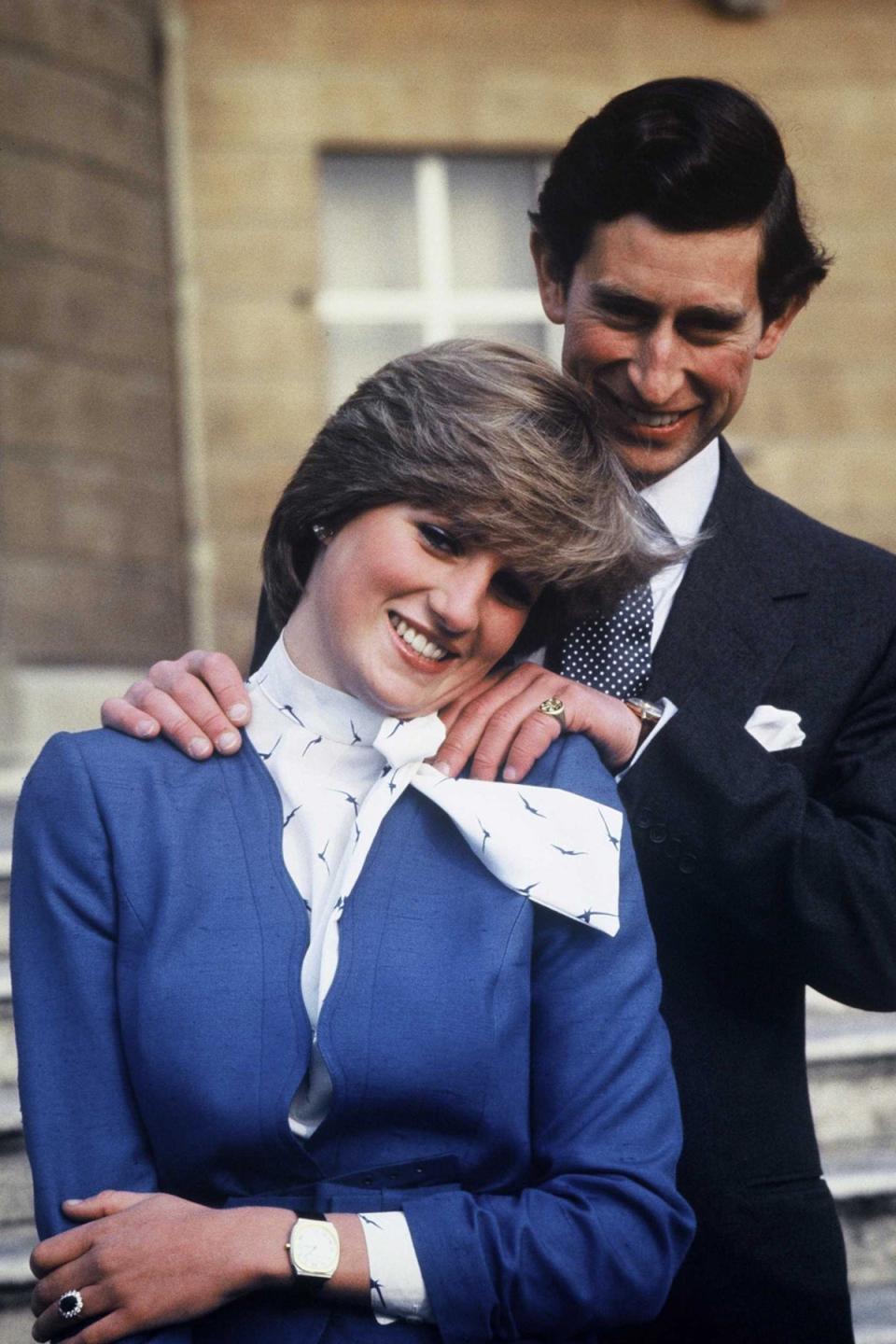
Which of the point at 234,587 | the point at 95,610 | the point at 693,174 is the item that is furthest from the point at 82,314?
the point at 693,174

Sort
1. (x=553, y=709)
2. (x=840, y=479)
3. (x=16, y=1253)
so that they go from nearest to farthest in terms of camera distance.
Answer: (x=553, y=709), (x=16, y=1253), (x=840, y=479)

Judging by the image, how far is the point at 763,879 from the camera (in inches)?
78.0

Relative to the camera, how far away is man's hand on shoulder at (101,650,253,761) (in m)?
1.89

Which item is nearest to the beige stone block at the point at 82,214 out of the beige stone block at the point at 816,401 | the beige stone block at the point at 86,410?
the beige stone block at the point at 86,410

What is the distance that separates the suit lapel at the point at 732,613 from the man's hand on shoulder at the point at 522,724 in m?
0.17

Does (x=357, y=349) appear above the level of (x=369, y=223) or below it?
below

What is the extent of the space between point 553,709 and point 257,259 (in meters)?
5.89

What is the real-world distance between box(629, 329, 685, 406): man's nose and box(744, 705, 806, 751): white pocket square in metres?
0.41

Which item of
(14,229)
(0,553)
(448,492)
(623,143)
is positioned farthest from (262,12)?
(448,492)

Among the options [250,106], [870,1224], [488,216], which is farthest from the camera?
[488,216]

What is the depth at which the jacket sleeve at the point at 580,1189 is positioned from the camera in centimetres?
168

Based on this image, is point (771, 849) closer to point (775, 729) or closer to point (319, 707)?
point (775, 729)

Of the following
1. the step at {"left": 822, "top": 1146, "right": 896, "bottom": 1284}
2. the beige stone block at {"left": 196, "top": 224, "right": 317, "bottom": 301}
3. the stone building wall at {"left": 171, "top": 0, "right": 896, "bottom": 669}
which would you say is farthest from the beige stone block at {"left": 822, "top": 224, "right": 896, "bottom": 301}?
the step at {"left": 822, "top": 1146, "right": 896, "bottom": 1284}

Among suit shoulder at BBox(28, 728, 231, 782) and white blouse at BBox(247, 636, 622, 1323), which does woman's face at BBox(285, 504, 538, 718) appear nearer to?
white blouse at BBox(247, 636, 622, 1323)
